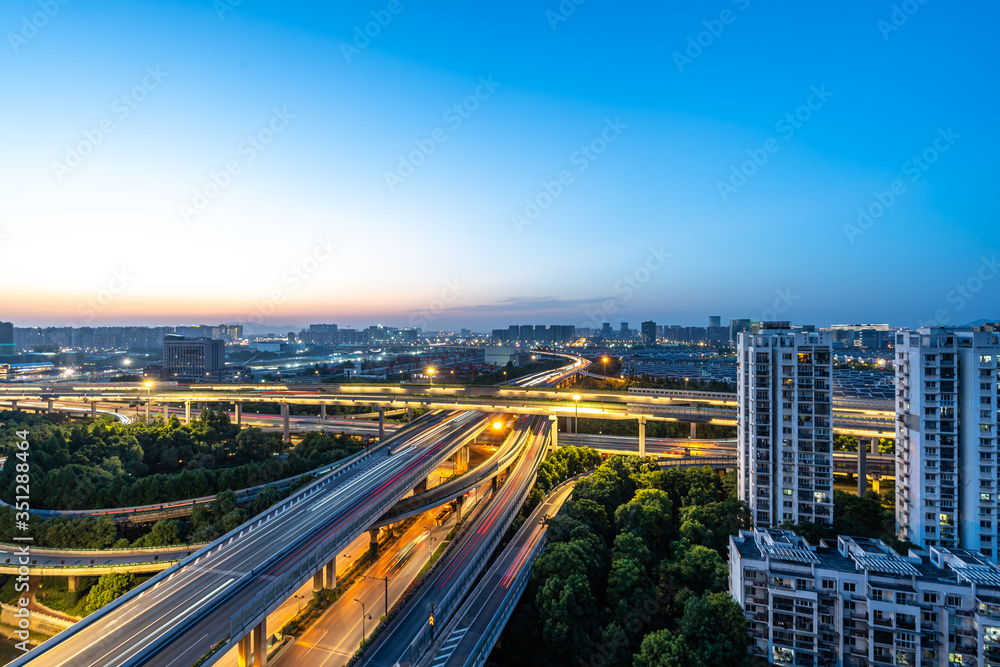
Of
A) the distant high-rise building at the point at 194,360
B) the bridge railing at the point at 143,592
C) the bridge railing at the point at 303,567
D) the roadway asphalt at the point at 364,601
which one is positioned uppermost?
the distant high-rise building at the point at 194,360

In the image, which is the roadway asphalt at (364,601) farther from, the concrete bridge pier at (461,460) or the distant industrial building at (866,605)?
the distant industrial building at (866,605)

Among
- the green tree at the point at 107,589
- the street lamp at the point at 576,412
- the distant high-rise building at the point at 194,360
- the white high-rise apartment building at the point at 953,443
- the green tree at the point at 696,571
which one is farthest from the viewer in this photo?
the distant high-rise building at the point at 194,360

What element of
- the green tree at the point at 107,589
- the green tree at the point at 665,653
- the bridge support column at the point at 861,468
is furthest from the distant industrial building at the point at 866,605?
the green tree at the point at 107,589

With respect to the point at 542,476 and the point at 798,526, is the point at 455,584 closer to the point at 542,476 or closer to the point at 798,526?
the point at 542,476

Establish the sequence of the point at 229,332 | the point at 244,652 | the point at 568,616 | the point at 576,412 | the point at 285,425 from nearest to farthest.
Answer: the point at 244,652, the point at 568,616, the point at 576,412, the point at 285,425, the point at 229,332

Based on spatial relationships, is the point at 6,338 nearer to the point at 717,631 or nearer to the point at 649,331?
the point at 717,631

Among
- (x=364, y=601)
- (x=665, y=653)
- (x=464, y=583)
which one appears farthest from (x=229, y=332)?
(x=665, y=653)

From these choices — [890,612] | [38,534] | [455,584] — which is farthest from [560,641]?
[38,534]
